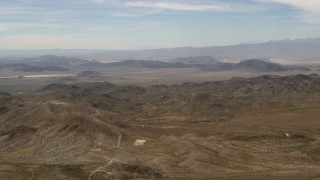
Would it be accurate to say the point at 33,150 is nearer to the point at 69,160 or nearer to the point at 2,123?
the point at 69,160

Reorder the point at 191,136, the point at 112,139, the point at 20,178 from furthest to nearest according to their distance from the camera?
the point at 191,136
the point at 112,139
the point at 20,178

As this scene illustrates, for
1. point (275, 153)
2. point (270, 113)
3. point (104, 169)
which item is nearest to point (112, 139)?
point (104, 169)

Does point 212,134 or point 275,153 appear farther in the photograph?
point 212,134

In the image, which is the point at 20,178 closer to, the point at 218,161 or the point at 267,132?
the point at 218,161

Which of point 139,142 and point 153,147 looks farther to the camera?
point 139,142

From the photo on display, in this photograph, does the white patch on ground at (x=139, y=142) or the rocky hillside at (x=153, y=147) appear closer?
the rocky hillside at (x=153, y=147)

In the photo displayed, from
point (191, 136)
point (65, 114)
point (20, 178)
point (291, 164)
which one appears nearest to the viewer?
point (20, 178)

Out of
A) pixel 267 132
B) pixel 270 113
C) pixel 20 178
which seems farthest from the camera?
pixel 270 113

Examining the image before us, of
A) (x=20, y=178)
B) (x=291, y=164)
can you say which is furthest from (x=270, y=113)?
(x=20, y=178)

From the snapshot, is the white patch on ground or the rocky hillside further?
the white patch on ground
